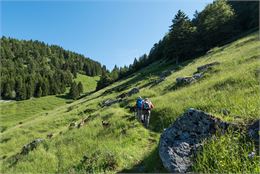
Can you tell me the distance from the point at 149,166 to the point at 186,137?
1888 mm

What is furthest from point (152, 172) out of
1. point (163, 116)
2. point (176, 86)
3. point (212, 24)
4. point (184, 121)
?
point (212, 24)

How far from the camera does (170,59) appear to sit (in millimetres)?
83125

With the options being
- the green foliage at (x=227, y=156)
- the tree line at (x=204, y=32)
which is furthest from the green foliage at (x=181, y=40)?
the green foliage at (x=227, y=156)

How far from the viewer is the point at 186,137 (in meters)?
10.5

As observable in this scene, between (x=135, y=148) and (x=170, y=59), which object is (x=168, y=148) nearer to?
(x=135, y=148)

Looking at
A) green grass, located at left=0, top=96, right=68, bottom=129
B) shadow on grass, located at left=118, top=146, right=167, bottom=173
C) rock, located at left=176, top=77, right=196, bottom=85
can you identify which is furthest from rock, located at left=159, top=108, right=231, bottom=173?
green grass, located at left=0, top=96, right=68, bottom=129

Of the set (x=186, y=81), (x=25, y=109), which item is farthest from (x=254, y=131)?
(x=25, y=109)

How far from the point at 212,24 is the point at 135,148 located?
63108 millimetres

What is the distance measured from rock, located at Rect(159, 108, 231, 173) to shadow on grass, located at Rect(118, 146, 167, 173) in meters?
0.72

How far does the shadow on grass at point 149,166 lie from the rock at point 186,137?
0.72 m

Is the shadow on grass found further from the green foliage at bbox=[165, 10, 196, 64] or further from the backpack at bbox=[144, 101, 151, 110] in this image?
the green foliage at bbox=[165, 10, 196, 64]

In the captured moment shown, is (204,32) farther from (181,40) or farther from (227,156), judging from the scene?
(227,156)

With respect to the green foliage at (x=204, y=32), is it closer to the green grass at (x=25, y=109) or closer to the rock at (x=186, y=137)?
the rock at (x=186, y=137)

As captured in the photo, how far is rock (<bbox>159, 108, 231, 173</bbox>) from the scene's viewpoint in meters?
9.75
